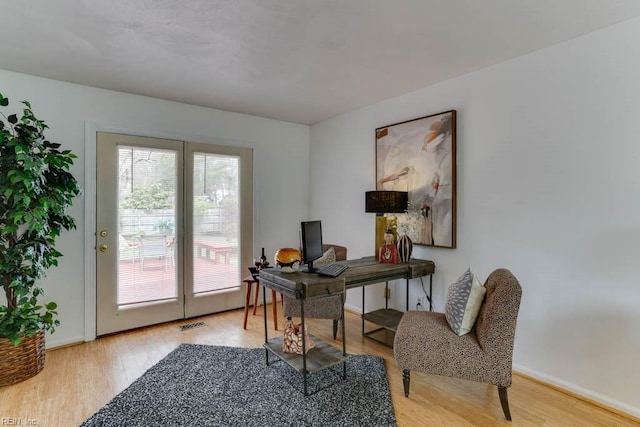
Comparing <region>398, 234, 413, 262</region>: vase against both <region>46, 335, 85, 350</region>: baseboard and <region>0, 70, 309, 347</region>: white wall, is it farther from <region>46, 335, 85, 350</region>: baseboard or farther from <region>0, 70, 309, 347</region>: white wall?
<region>46, 335, 85, 350</region>: baseboard

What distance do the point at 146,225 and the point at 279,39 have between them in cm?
237

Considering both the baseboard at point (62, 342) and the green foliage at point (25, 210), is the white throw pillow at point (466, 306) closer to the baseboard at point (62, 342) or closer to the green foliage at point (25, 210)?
the green foliage at point (25, 210)

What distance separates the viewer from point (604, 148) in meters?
2.19

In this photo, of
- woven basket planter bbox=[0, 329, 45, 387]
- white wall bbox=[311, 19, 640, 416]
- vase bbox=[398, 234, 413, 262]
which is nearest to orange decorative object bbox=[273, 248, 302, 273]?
vase bbox=[398, 234, 413, 262]

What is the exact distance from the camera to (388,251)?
3090 mm

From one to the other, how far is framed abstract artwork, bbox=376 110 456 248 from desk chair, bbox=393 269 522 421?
0.91 meters

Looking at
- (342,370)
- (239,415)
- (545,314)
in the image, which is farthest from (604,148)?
(239,415)

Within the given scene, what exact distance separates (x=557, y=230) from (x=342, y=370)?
75.2 inches

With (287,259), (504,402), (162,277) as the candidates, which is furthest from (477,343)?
(162,277)

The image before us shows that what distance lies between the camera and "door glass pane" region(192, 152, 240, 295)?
3.82 metres

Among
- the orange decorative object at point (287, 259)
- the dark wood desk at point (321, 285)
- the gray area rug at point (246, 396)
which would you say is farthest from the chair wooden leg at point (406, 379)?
the orange decorative object at point (287, 259)

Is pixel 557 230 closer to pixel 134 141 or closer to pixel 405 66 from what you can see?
pixel 405 66

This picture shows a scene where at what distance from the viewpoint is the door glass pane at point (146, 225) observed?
338 cm

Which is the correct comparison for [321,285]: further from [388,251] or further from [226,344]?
[226,344]
